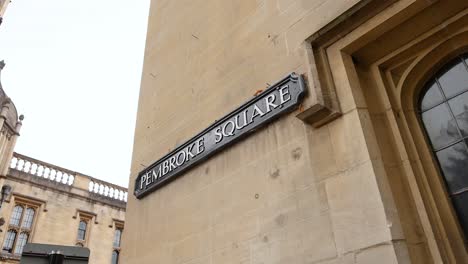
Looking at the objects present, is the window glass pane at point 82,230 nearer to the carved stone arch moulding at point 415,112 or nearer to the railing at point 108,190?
the railing at point 108,190

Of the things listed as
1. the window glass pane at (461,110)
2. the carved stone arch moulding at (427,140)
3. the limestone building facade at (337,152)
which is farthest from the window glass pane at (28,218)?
the window glass pane at (461,110)

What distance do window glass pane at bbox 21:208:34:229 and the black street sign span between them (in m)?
14.9

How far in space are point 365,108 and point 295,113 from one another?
0.68 metres

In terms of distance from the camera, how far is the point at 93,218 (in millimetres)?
19484

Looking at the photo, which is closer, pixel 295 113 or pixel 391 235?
pixel 391 235

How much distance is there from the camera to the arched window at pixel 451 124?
2777 millimetres

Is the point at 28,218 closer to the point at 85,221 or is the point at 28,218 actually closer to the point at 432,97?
the point at 85,221

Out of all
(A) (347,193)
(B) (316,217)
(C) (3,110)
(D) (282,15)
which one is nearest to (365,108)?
(A) (347,193)

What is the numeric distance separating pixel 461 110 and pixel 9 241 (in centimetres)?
1884

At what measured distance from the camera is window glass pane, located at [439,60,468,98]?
302cm

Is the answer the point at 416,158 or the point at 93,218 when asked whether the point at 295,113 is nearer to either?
the point at 416,158

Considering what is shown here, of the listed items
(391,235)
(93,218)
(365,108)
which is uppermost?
(93,218)

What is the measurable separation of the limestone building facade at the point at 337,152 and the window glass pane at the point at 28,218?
15.3 m

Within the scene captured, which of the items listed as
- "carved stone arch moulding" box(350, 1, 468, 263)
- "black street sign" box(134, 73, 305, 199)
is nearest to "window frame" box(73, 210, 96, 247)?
"black street sign" box(134, 73, 305, 199)
